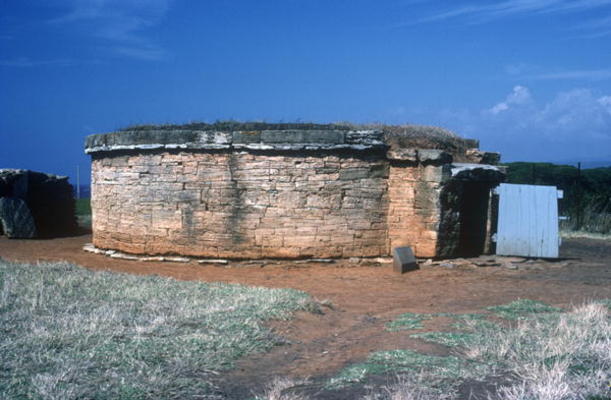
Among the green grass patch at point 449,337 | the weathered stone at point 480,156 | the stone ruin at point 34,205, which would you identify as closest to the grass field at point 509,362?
the green grass patch at point 449,337

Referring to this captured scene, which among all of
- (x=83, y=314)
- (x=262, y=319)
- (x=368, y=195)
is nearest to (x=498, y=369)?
(x=262, y=319)

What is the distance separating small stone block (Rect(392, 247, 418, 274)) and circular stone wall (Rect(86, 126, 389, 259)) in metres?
0.56

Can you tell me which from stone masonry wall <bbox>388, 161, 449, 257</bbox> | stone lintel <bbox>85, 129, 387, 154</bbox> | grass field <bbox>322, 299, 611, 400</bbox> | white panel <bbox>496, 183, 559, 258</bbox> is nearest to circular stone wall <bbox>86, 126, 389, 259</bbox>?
stone lintel <bbox>85, 129, 387, 154</bbox>

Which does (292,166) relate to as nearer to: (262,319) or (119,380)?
(262,319)

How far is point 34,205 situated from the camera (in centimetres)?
1652

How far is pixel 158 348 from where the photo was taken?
498 cm

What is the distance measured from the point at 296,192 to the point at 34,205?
981 centimetres

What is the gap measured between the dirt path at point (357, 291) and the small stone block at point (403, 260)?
13cm

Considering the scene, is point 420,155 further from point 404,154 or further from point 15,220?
point 15,220

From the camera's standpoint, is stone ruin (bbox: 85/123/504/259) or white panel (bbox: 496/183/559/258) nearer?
stone ruin (bbox: 85/123/504/259)

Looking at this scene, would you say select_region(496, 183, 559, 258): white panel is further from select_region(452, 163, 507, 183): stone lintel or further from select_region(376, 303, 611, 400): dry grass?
select_region(376, 303, 611, 400): dry grass

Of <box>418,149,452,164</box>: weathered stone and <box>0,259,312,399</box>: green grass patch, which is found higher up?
<box>418,149,452,164</box>: weathered stone

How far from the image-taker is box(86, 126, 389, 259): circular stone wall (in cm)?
1034

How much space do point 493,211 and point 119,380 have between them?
8858 millimetres
